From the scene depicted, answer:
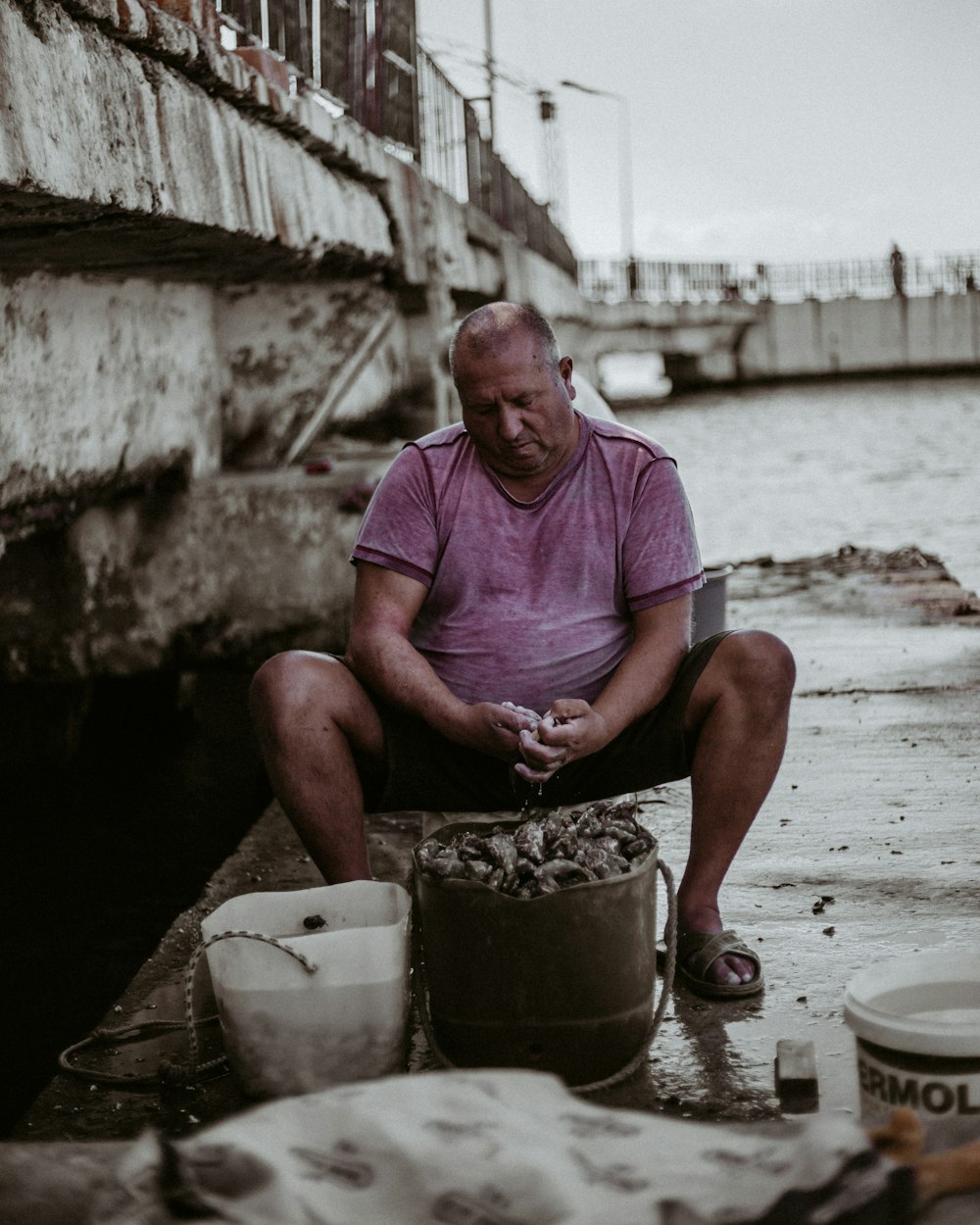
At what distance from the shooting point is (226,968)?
8.36ft

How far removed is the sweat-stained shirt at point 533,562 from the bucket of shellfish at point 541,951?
1.68 feet

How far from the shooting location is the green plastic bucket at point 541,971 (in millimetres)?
2506

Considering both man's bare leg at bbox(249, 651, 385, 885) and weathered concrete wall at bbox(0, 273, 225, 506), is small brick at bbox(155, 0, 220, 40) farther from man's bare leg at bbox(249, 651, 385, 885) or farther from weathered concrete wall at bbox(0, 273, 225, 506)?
man's bare leg at bbox(249, 651, 385, 885)

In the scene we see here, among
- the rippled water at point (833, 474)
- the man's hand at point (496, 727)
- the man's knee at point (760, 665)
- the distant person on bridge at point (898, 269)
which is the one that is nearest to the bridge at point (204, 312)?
the man's hand at point (496, 727)

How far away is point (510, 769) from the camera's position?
3.07 meters

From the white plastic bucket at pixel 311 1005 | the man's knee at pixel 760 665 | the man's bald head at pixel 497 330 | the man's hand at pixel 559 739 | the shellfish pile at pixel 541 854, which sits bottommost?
the white plastic bucket at pixel 311 1005

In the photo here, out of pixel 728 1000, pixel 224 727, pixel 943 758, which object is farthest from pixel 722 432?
pixel 728 1000

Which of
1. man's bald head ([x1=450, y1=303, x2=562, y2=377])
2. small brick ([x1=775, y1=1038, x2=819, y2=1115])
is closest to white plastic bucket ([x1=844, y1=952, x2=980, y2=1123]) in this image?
small brick ([x1=775, y1=1038, x2=819, y2=1115])

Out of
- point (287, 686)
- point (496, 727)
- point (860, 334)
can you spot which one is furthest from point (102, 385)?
point (860, 334)

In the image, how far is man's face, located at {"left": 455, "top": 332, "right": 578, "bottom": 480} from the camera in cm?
301

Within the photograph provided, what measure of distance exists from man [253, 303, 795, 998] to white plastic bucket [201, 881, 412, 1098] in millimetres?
509

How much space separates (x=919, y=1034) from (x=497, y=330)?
1.64 m

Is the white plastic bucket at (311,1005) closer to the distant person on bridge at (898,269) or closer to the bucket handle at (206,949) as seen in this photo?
the bucket handle at (206,949)

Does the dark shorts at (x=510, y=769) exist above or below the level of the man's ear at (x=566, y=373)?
below
